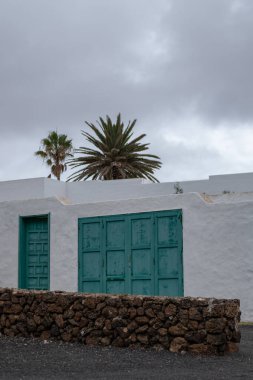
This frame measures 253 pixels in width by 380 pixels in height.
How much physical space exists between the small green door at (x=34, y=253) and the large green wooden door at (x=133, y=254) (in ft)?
3.57

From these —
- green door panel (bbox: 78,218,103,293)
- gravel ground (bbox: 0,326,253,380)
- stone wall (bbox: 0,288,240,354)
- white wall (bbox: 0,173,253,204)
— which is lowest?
gravel ground (bbox: 0,326,253,380)

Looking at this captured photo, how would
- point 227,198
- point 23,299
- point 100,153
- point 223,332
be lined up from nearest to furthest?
point 223,332
point 23,299
point 227,198
point 100,153

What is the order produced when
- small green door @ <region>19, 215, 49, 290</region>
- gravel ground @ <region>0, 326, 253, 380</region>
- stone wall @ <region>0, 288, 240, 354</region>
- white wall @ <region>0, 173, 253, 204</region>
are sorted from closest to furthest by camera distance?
1. gravel ground @ <region>0, 326, 253, 380</region>
2. stone wall @ <region>0, 288, 240, 354</region>
3. small green door @ <region>19, 215, 49, 290</region>
4. white wall @ <region>0, 173, 253, 204</region>

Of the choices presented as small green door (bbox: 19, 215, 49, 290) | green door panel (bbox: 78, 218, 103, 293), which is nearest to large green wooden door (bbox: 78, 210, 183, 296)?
green door panel (bbox: 78, 218, 103, 293)

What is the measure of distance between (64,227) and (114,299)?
609 cm

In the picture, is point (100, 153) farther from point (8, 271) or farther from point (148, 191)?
point (8, 271)

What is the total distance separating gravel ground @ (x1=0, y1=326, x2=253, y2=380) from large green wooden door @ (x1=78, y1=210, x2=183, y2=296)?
442cm

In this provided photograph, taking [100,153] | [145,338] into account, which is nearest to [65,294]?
[145,338]

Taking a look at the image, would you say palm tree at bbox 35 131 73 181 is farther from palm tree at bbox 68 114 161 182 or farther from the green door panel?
the green door panel

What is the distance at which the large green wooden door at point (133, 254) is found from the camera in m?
13.9

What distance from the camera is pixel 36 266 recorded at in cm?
1584

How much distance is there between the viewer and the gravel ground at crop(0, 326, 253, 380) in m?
7.57

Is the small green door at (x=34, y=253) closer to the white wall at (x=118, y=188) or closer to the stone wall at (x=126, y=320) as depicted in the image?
the stone wall at (x=126, y=320)

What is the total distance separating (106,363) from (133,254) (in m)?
6.15
